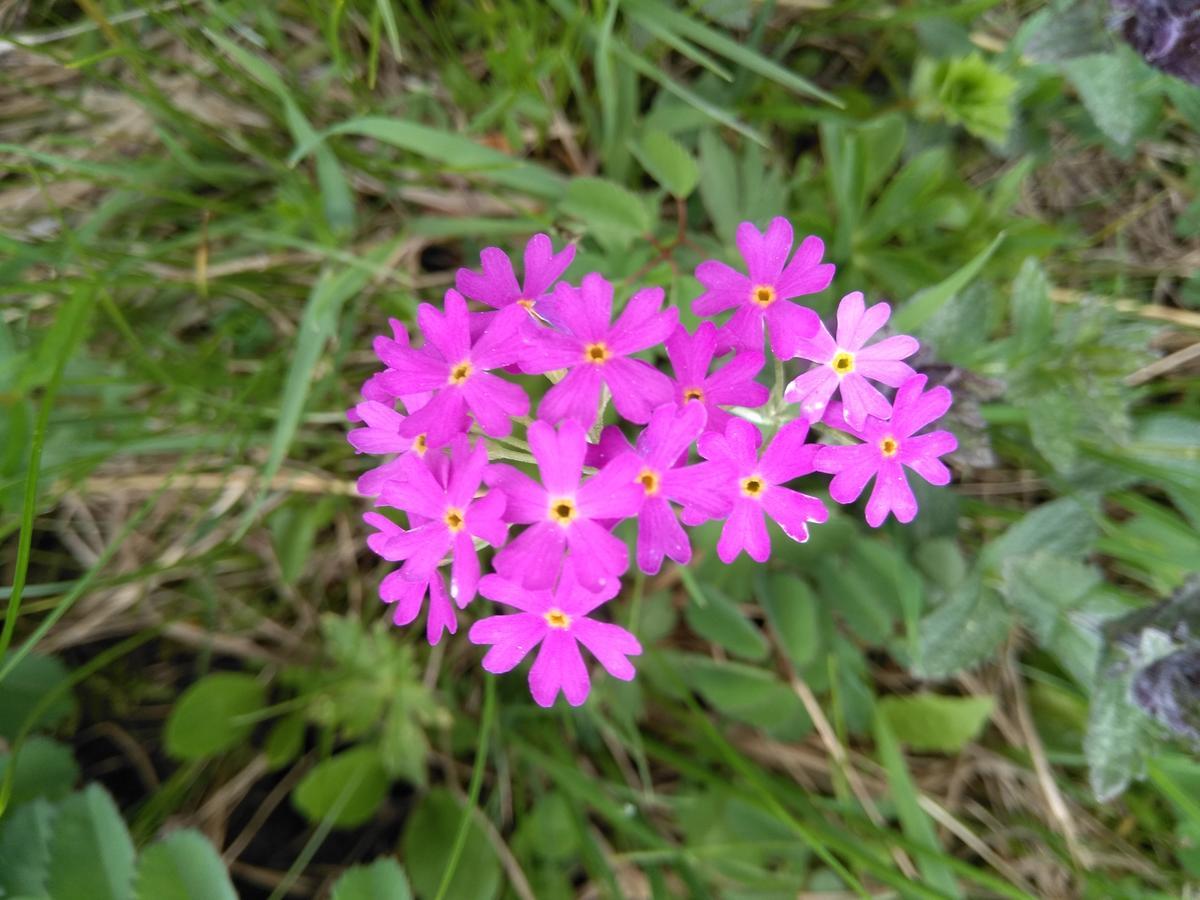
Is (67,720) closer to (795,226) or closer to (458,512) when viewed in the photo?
(458,512)

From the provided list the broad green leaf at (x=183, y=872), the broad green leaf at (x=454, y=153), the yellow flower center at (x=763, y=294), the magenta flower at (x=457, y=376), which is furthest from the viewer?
the broad green leaf at (x=454, y=153)

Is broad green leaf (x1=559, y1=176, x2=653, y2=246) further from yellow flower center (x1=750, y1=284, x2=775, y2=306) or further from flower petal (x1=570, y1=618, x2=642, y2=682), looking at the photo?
flower petal (x1=570, y1=618, x2=642, y2=682)

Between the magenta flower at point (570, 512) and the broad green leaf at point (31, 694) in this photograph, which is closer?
the magenta flower at point (570, 512)

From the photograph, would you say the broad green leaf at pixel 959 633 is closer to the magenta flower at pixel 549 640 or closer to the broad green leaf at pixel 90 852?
the magenta flower at pixel 549 640

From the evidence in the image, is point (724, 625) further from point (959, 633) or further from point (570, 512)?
point (570, 512)

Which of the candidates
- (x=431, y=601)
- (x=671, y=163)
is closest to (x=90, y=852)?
(x=431, y=601)

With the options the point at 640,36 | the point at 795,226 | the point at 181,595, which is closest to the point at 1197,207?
the point at 795,226

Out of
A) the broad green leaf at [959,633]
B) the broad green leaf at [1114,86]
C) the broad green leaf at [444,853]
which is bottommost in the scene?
the broad green leaf at [444,853]

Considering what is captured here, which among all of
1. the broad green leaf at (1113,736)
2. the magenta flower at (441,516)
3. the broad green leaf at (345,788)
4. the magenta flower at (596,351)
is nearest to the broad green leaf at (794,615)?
the broad green leaf at (1113,736)
